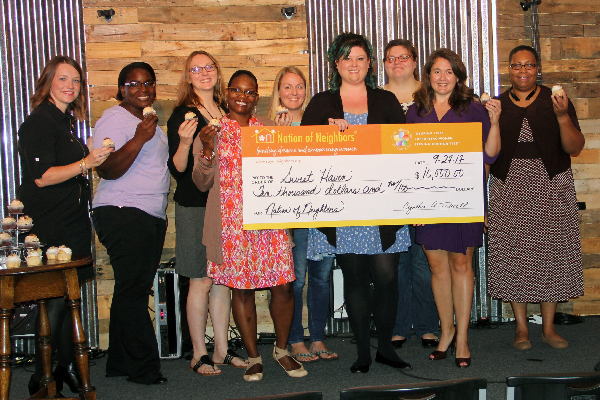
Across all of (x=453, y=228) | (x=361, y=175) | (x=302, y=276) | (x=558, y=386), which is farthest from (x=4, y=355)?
(x=453, y=228)

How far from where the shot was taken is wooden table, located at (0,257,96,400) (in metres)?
2.45

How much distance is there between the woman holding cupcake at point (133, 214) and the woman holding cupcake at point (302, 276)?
87 cm

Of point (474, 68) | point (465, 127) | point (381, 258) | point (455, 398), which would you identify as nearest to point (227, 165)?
point (381, 258)

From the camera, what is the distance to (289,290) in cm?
318

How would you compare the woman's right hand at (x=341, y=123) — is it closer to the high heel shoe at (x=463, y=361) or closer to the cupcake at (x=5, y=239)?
the high heel shoe at (x=463, y=361)

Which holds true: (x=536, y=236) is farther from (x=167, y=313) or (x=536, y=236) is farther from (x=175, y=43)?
(x=175, y=43)

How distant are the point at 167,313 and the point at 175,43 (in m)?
2.06

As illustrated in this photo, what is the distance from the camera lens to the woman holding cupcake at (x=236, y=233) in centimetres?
300

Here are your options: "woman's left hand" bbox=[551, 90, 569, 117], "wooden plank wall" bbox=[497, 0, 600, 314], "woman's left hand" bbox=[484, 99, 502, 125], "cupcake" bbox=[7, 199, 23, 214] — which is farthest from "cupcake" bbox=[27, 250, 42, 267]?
"wooden plank wall" bbox=[497, 0, 600, 314]

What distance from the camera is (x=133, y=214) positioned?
10.4 ft

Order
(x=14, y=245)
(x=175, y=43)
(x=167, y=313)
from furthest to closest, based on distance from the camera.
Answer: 1. (x=175, y=43)
2. (x=167, y=313)
3. (x=14, y=245)

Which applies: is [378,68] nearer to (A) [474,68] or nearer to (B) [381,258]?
(A) [474,68]

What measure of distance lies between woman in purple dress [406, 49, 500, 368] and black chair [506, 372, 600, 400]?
5.88ft

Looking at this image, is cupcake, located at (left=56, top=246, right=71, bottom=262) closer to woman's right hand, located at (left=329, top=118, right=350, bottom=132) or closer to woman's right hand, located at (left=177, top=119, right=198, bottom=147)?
woman's right hand, located at (left=177, top=119, right=198, bottom=147)
